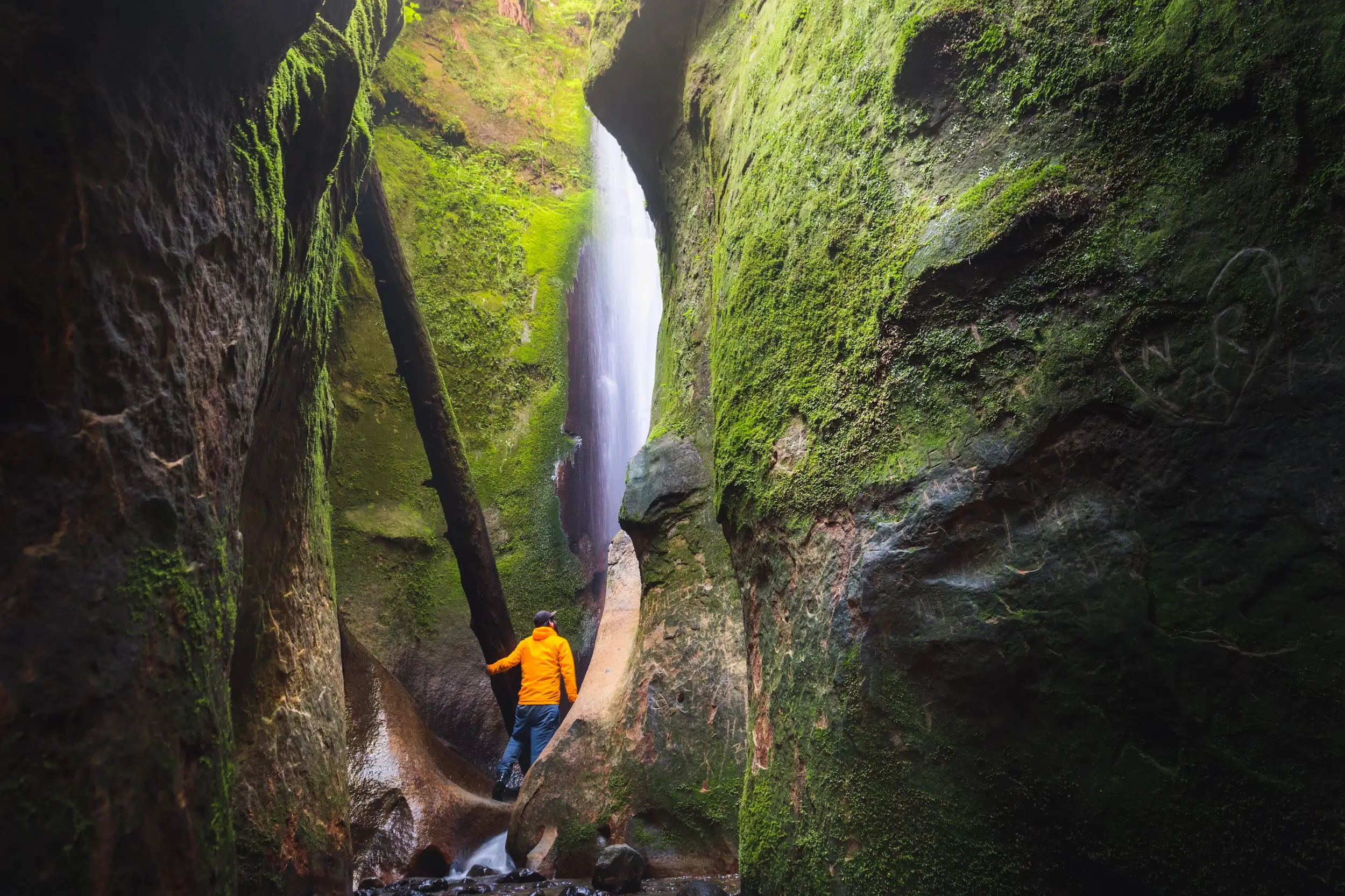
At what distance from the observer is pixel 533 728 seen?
25.7 ft

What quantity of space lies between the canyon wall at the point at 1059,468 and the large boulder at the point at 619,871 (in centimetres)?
178

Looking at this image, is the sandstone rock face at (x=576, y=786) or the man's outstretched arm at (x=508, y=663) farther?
the man's outstretched arm at (x=508, y=663)

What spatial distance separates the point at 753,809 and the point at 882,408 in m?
1.78

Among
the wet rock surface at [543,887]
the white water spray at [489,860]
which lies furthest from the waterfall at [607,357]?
the wet rock surface at [543,887]

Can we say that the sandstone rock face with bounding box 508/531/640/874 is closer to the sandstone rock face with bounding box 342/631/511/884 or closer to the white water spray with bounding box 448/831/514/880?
the white water spray with bounding box 448/831/514/880

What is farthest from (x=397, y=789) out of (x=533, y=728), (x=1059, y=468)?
(x=1059, y=468)

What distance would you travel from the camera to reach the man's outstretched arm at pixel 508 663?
25.9 feet

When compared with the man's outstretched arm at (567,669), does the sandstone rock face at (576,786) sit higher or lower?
lower

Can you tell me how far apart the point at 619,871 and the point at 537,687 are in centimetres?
343

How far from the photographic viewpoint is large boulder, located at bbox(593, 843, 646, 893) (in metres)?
4.55

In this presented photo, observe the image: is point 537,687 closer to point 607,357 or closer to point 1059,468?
point 1059,468

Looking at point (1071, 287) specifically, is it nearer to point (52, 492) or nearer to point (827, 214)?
point (827, 214)

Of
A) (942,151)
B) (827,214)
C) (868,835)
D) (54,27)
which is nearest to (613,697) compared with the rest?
(868,835)

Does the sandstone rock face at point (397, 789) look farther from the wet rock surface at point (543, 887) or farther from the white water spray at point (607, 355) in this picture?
the white water spray at point (607, 355)
